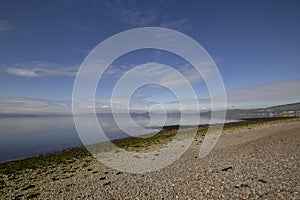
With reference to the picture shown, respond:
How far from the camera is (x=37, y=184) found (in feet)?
44.6

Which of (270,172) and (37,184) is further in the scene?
(37,184)

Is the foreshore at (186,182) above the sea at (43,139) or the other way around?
above

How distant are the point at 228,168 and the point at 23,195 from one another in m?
12.1

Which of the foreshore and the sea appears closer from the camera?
the foreshore

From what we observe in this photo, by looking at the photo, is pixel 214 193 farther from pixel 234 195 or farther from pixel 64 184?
pixel 64 184

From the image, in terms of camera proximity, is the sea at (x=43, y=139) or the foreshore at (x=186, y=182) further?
the sea at (x=43, y=139)

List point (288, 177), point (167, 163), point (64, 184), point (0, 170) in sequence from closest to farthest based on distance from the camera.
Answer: point (288, 177), point (64, 184), point (167, 163), point (0, 170)

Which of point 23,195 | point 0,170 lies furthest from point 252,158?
point 0,170

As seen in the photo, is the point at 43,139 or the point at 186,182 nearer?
the point at 186,182

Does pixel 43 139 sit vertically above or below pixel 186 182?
below

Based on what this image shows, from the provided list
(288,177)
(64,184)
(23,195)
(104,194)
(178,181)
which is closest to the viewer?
(288,177)

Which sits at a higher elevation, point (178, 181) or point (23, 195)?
point (178, 181)

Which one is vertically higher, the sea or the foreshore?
the foreshore

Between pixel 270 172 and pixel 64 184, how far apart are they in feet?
39.3
